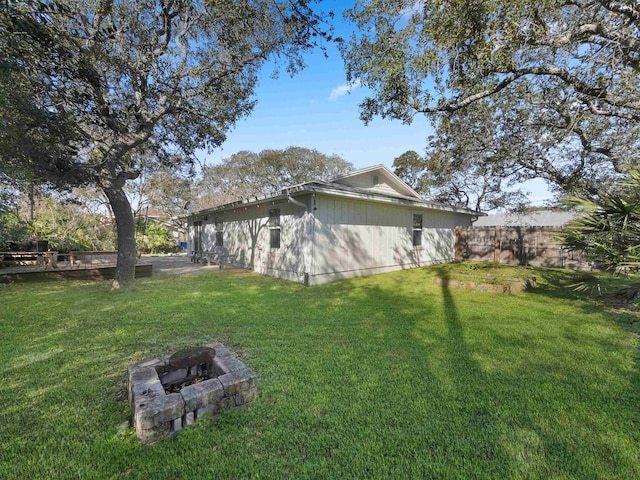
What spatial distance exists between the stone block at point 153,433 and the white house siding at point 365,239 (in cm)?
550

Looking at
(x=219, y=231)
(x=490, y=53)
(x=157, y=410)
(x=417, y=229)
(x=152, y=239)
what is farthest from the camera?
(x=152, y=239)

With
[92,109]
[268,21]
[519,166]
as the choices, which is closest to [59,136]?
[92,109]

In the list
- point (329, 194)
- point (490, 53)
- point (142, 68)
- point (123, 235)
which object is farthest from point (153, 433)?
point (142, 68)

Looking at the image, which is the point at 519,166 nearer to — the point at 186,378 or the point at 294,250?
the point at 294,250

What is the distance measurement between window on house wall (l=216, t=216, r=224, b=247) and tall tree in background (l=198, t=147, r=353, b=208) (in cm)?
1138

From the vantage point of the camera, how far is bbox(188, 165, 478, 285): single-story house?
7.49 m

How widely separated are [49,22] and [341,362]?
660 centimetres

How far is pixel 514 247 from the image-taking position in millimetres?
12008

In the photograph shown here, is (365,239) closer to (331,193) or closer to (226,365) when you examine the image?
(331,193)

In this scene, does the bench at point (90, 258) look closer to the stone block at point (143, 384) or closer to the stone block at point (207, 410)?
the stone block at point (143, 384)

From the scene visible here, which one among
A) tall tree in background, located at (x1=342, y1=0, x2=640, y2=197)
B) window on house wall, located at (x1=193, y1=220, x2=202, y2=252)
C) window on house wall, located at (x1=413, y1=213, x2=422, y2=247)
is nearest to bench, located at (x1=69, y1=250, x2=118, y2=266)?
window on house wall, located at (x1=193, y1=220, x2=202, y2=252)

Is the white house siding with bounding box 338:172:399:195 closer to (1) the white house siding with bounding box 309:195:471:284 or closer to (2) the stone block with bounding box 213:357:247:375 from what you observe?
(1) the white house siding with bounding box 309:195:471:284

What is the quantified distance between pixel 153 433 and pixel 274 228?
7.09m

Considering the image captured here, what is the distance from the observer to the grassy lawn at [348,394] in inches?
68.1
